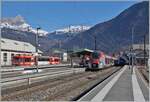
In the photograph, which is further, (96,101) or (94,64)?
(94,64)

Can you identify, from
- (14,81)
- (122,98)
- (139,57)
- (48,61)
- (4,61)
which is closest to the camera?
(122,98)

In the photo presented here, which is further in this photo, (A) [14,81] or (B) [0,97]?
(A) [14,81]

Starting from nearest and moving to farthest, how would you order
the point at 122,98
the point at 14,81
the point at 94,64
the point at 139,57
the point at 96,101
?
the point at 96,101
the point at 122,98
the point at 14,81
the point at 94,64
the point at 139,57

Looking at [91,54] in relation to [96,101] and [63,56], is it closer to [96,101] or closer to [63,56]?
[96,101]

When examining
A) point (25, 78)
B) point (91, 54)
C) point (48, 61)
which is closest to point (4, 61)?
point (48, 61)

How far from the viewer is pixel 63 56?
6393 inches

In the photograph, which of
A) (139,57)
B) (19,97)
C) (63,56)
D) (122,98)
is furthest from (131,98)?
(63,56)

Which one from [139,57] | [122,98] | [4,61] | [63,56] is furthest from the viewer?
[63,56]

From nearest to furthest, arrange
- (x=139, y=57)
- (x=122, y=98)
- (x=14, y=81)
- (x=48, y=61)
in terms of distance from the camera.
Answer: (x=122, y=98) < (x=14, y=81) < (x=48, y=61) < (x=139, y=57)

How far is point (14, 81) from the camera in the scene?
2802 cm

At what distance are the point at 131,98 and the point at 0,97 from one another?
6.51m

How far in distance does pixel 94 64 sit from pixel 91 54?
210cm

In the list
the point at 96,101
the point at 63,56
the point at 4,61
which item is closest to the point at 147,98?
the point at 96,101

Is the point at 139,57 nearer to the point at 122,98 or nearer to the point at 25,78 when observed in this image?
the point at 25,78
